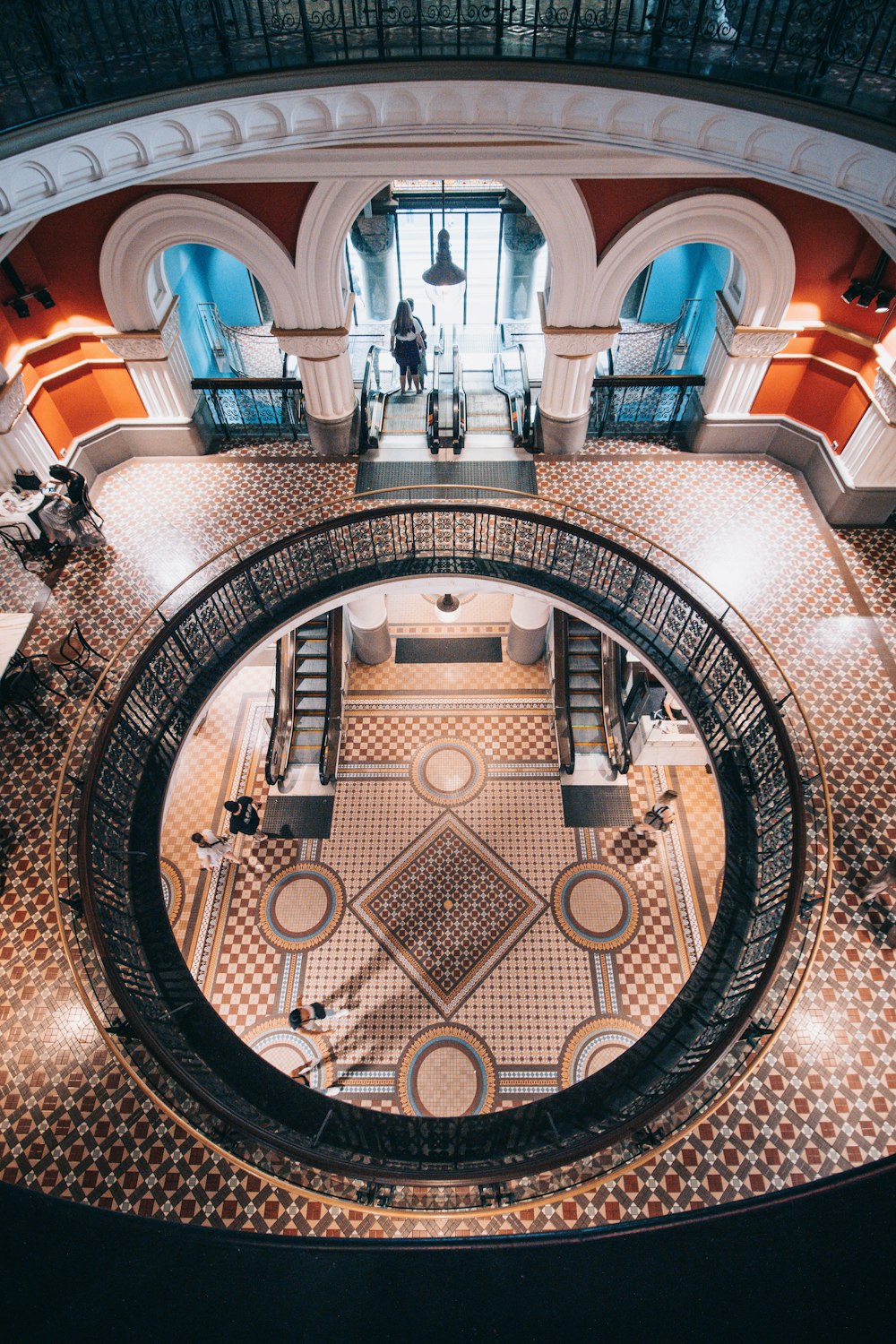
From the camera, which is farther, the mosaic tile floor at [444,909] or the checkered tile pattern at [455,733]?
the checkered tile pattern at [455,733]

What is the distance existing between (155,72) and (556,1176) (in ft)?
24.7

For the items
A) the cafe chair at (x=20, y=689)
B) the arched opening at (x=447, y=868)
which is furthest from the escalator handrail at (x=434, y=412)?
the cafe chair at (x=20, y=689)

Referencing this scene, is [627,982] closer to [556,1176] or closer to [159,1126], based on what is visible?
[556,1176]

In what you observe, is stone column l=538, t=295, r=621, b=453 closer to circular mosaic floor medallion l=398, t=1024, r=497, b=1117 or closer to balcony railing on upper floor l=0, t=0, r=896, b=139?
balcony railing on upper floor l=0, t=0, r=896, b=139

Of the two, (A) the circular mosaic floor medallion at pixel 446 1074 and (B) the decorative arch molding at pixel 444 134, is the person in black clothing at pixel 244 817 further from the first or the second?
(B) the decorative arch molding at pixel 444 134

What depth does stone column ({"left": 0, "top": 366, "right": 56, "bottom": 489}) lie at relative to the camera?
695 cm

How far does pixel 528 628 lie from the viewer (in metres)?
10.4

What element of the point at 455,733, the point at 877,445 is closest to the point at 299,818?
the point at 455,733

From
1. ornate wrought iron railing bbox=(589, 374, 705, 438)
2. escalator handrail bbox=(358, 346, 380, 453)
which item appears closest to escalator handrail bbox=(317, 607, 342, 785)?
escalator handrail bbox=(358, 346, 380, 453)

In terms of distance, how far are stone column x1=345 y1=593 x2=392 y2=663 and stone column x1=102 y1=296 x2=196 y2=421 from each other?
10.3ft

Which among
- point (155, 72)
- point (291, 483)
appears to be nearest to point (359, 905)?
point (291, 483)

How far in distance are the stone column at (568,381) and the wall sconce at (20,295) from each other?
4.94 m

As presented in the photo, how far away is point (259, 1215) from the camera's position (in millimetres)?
4230

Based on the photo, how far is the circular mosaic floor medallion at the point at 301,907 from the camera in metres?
8.63
